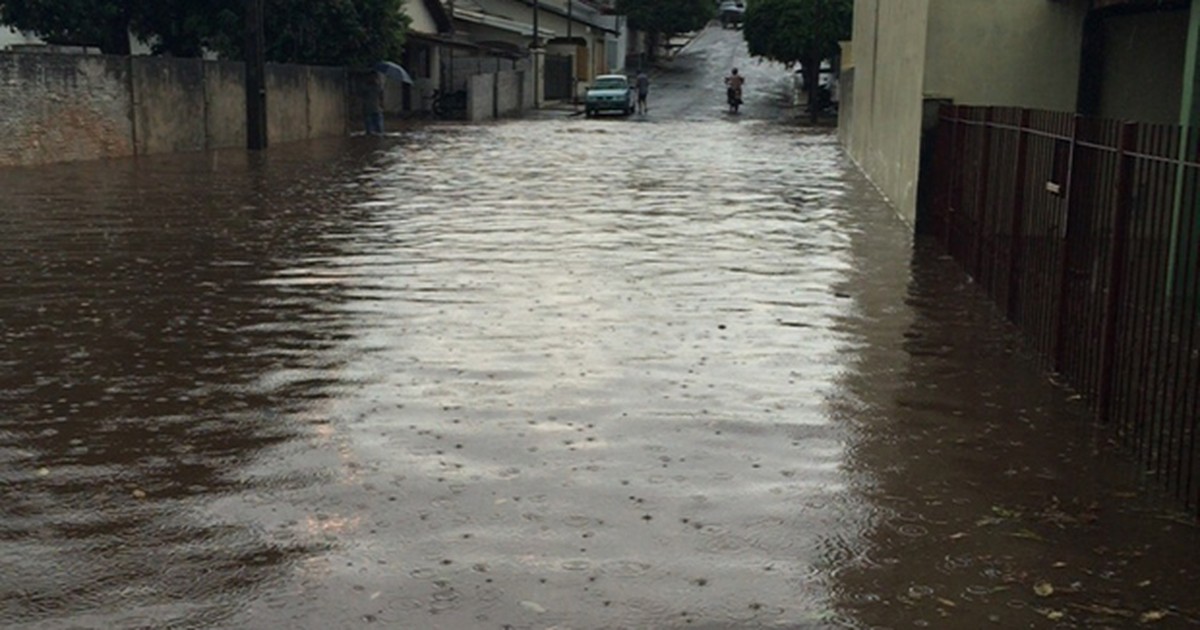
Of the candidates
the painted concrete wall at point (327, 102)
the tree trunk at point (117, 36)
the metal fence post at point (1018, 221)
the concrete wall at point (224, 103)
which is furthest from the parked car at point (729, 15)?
the metal fence post at point (1018, 221)

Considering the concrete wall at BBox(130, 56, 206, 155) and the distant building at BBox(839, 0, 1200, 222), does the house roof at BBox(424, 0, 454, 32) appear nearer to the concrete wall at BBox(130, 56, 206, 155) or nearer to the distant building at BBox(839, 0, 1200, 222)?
the concrete wall at BBox(130, 56, 206, 155)

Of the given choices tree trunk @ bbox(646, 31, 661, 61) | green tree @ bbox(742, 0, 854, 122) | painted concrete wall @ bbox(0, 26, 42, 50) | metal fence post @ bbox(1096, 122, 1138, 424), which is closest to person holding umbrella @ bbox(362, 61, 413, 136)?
painted concrete wall @ bbox(0, 26, 42, 50)

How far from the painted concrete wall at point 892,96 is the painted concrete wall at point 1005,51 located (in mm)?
260

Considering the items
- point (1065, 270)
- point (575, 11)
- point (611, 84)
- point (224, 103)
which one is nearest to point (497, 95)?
point (611, 84)

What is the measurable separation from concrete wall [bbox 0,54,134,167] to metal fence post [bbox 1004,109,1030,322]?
18020 millimetres

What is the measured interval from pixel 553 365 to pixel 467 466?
2.22 m

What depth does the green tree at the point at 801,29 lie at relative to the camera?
58.8m

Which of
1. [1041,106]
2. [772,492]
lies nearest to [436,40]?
[1041,106]

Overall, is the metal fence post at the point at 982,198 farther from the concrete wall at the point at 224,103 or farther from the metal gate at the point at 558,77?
the metal gate at the point at 558,77

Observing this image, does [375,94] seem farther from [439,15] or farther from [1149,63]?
[1149,63]

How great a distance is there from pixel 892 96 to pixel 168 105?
1540 centimetres

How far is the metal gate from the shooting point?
224 feet

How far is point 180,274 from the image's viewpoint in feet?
40.1

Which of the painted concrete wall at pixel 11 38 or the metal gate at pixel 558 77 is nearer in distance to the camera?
the painted concrete wall at pixel 11 38
